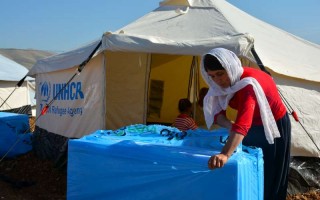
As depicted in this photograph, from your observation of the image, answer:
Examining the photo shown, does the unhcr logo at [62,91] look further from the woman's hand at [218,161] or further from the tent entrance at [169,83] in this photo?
the woman's hand at [218,161]

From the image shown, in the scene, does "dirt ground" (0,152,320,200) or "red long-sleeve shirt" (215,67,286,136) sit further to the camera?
"dirt ground" (0,152,320,200)

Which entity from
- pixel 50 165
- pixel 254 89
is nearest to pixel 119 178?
pixel 254 89

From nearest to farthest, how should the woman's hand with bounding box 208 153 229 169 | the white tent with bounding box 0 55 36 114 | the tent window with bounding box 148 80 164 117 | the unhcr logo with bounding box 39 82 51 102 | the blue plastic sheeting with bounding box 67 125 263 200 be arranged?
the woman's hand with bounding box 208 153 229 169 → the blue plastic sheeting with bounding box 67 125 263 200 → the unhcr logo with bounding box 39 82 51 102 → the tent window with bounding box 148 80 164 117 → the white tent with bounding box 0 55 36 114

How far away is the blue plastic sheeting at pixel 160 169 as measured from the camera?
2299 mm

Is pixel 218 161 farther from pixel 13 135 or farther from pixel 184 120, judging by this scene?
pixel 13 135

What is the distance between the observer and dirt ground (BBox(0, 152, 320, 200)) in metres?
4.62

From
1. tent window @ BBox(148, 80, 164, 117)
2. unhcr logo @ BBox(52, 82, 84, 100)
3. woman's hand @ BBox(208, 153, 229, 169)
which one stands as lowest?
tent window @ BBox(148, 80, 164, 117)

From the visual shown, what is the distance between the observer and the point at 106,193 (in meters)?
2.65

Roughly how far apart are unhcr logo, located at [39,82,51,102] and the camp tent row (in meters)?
0.01

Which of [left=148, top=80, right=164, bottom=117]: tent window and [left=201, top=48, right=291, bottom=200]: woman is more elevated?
[left=201, top=48, right=291, bottom=200]: woman

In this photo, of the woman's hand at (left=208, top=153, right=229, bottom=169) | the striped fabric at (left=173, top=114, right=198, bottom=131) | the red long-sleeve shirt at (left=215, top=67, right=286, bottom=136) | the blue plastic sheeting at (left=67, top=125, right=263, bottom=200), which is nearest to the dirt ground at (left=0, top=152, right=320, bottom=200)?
the striped fabric at (left=173, top=114, right=198, bottom=131)

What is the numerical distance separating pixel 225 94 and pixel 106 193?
102 cm

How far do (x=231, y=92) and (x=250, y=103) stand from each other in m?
0.20

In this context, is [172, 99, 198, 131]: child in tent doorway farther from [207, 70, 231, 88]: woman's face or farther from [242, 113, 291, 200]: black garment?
[207, 70, 231, 88]: woman's face
